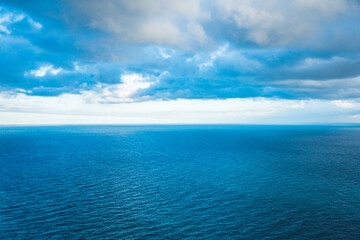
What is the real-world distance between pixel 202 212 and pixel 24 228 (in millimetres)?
31504

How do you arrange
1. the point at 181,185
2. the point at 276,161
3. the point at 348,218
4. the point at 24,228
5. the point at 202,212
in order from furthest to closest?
the point at 276,161
the point at 181,185
the point at 202,212
the point at 348,218
the point at 24,228

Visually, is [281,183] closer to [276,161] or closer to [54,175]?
[276,161]

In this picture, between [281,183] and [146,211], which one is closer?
[146,211]

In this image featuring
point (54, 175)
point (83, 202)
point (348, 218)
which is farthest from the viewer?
point (54, 175)

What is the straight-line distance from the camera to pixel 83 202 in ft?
169

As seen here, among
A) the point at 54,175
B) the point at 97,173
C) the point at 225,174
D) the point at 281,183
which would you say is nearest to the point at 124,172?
the point at 97,173

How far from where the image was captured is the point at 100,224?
41844 millimetres

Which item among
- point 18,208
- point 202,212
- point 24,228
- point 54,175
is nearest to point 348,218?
point 202,212

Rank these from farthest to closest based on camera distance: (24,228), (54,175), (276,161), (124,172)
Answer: (276,161)
(124,172)
(54,175)
(24,228)

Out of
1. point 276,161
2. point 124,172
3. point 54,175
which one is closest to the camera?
point 54,175

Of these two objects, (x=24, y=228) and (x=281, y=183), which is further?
(x=281, y=183)

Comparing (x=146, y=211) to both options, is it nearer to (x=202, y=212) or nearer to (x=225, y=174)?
(x=202, y=212)

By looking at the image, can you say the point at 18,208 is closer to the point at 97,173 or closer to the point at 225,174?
the point at 97,173

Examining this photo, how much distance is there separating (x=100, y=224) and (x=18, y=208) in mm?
19217
